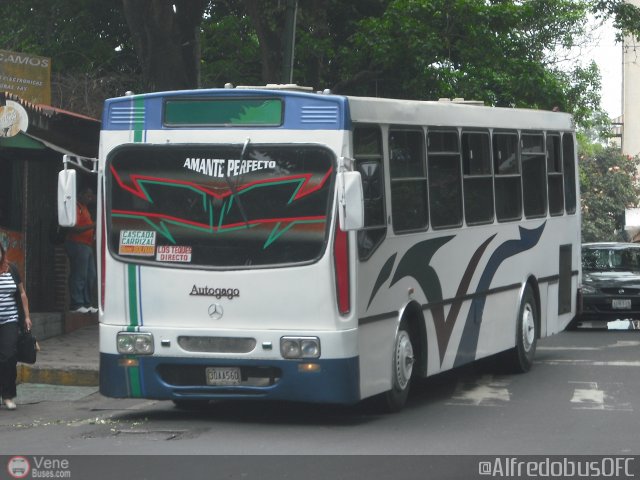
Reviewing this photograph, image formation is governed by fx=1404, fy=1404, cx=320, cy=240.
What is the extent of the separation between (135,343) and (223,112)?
6.51 ft

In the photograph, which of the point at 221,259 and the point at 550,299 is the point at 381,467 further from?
the point at 550,299

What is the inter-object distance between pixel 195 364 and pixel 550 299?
683 cm

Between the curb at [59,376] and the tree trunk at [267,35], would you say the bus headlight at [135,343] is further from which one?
the tree trunk at [267,35]

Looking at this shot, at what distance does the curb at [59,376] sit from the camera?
47.4 feet

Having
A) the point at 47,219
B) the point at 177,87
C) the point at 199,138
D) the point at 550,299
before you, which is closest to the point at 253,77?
the point at 177,87

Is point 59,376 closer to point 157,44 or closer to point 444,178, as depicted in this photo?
point 444,178

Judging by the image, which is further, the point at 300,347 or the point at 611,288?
the point at 611,288

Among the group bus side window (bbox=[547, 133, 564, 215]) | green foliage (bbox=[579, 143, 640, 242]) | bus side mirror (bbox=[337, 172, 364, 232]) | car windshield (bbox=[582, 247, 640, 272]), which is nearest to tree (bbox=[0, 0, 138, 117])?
car windshield (bbox=[582, 247, 640, 272])

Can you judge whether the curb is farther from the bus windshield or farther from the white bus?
the bus windshield

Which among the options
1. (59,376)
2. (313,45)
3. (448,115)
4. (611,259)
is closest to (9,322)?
(59,376)

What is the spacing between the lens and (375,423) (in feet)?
37.6

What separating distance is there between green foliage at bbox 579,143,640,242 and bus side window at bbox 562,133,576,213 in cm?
5275

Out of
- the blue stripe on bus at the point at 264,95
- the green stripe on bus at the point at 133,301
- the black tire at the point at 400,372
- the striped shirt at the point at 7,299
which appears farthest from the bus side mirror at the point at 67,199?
the black tire at the point at 400,372

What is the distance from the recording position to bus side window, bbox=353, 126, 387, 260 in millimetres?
11133
